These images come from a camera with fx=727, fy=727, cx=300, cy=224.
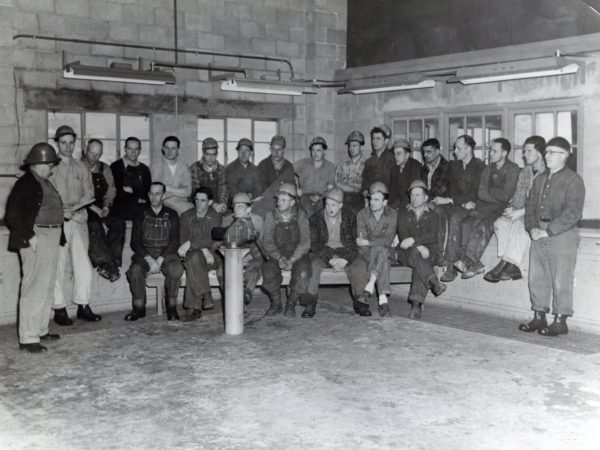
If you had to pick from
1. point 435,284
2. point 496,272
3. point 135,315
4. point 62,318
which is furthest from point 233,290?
point 496,272

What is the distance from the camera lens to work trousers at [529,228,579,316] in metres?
→ 7.40

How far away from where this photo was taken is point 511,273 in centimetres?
816

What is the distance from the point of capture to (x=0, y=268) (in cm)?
800

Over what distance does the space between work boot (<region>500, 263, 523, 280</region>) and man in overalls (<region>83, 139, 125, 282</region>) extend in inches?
173

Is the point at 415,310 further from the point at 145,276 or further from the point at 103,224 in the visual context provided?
the point at 103,224

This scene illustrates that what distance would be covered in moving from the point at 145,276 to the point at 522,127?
5.14m

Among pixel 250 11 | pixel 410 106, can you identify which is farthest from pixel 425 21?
pixel 250 11

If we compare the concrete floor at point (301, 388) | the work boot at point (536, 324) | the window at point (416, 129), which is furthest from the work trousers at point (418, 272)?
the window at point (416, 129)

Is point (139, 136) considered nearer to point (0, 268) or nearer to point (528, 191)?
point (0, 268)

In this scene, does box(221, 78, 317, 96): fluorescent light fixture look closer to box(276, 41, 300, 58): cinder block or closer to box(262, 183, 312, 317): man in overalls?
box(276, 41, 300, 58): cinder block

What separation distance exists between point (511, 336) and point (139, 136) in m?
5.90

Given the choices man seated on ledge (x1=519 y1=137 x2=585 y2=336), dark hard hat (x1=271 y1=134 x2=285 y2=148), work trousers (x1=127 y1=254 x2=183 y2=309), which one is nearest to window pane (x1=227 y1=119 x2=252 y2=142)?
dark hard hat (x1=271 y1=134 x2=285 y2=148)

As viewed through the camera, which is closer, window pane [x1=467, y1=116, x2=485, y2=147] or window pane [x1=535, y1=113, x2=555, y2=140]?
window pane [x1=535, y1=113, x2=555, y2=140]

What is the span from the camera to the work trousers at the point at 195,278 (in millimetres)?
8180
